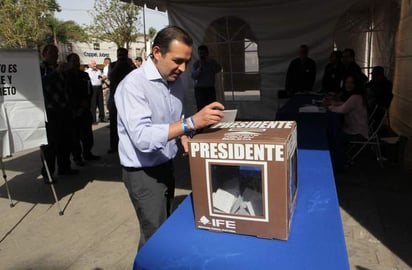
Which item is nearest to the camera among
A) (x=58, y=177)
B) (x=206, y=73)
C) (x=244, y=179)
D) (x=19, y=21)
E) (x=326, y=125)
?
(x=244, y=179)

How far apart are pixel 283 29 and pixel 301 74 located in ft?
4.61

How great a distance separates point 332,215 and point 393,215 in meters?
2.36

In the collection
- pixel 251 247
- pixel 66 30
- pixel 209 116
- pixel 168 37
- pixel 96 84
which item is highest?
pixel 66 30

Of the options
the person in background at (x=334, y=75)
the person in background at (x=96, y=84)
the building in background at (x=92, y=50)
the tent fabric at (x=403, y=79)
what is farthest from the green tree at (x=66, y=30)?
the tent fabric at (x=403, y=79)

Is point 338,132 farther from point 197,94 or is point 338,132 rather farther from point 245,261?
point 197,94

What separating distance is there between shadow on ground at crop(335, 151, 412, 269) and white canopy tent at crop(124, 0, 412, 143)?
2561 millimetres

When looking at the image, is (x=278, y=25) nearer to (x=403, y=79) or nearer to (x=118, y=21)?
(x=403, y=79)

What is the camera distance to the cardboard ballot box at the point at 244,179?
1062 mm

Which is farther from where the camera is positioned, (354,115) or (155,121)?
(354,115)

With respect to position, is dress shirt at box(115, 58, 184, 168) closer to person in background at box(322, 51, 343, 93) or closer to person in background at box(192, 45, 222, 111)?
person in background at box(322, 51, 343, 93)

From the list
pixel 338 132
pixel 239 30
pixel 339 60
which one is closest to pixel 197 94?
pixel 239 30

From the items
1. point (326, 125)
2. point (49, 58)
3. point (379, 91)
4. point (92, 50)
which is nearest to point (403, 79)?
point (379, 91)

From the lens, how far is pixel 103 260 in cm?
274

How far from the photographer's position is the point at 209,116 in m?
1.25
